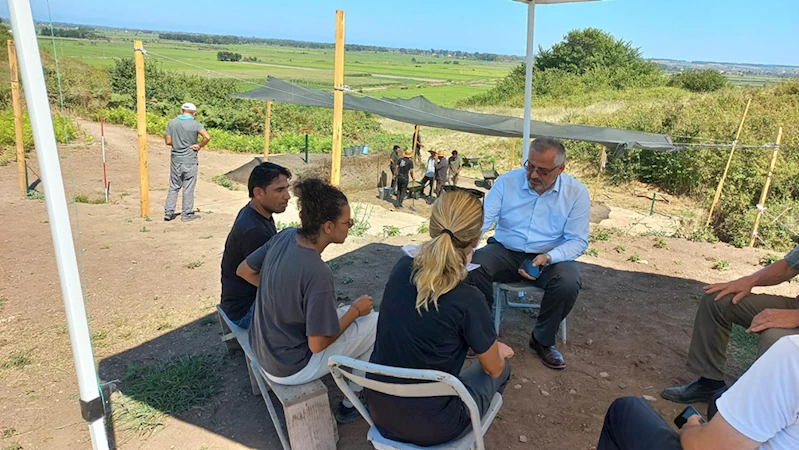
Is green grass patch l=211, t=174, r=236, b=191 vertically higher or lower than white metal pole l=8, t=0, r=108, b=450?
Result: lower

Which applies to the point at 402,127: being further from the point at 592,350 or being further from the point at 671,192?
the point at 592,350

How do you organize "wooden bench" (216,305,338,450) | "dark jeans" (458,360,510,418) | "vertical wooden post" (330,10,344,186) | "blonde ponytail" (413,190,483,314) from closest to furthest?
1. "blonde ponytail" (413,190,483,314)
2. "dark jeans" (458,360,510,418)
3. "wooden bench" (216,305,338,450)
4. "vertical wooden post" (330,10,344,186)

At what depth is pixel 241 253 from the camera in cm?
262

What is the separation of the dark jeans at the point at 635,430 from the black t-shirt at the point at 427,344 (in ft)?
1.65

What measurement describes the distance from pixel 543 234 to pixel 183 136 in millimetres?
5421

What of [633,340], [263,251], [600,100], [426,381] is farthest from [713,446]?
[600,100]

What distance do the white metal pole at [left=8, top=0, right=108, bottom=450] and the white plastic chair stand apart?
87 centimetres

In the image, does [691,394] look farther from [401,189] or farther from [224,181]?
[224,181]

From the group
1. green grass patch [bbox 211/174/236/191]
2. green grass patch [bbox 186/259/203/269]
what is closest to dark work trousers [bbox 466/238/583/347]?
green grass patch [bbox 186/259/203/269]

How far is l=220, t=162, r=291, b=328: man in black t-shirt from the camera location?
2.61 metres

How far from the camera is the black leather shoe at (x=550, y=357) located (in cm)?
292

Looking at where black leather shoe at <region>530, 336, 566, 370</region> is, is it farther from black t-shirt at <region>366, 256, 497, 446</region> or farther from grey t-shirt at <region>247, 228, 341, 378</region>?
grey t-shirt at <region>247, 228, 341, 378</region>

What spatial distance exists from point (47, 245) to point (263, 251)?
3969mm

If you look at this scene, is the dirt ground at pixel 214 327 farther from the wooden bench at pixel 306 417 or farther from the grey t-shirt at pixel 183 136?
the grey t-shirt at pixel 183 136
